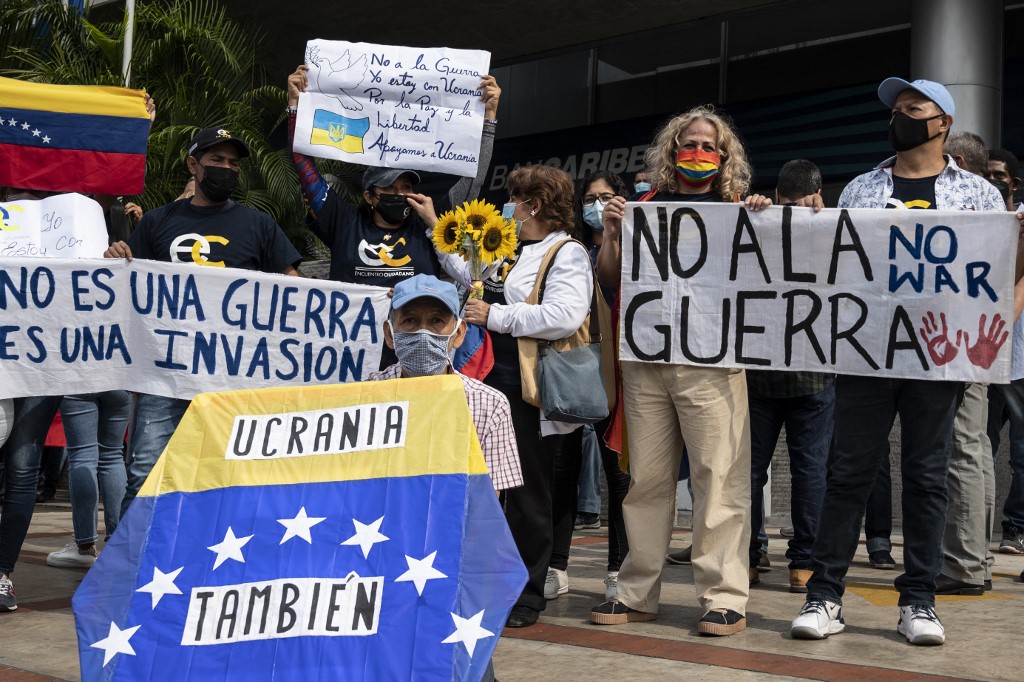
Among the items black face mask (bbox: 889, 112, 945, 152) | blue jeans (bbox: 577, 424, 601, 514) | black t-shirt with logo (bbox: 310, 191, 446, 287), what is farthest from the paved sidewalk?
blue jeans (bbox: 577, 424, 601, 514)

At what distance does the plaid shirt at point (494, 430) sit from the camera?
11.9 feet

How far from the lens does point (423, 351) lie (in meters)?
3.71

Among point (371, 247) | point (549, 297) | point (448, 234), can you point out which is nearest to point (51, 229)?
point (371, 247)

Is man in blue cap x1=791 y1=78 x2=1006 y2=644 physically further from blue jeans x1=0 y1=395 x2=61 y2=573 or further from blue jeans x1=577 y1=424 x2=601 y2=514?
blue jeans x1=577 y1=424 x2=601 y2=514

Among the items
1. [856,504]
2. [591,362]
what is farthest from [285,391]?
[856,504]

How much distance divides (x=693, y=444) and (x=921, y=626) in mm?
1040

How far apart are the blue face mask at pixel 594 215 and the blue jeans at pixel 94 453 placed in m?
2.51

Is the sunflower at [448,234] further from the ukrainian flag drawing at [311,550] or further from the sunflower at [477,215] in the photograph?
the ukrainian flag drawing at [311,550]

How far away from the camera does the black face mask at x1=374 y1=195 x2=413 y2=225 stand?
540 centimetres

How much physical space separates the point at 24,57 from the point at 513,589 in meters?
13.1

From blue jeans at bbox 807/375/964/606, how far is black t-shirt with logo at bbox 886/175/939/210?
683 millimetres

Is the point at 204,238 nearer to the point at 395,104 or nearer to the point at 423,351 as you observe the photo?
the point at 395,104

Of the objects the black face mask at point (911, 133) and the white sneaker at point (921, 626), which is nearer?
the white sneaker at point (921, 626)

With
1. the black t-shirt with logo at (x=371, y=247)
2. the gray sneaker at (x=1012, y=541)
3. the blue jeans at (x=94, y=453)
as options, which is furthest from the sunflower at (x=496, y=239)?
the gray sneaker at (x=1012, y=541)
